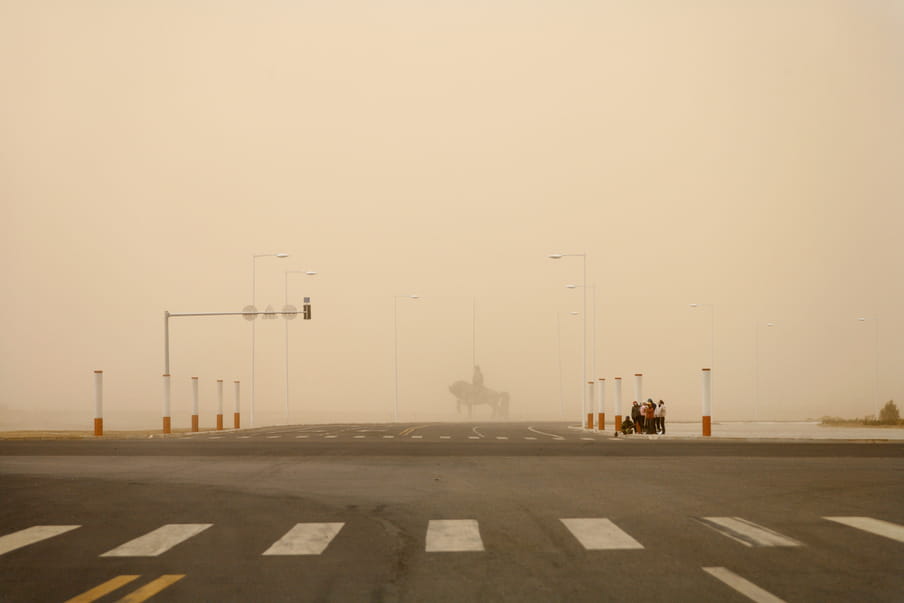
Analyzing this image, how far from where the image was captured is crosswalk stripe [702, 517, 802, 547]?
10595 millimetres

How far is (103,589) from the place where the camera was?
27.1 ft

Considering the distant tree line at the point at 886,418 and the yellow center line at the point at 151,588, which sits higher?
the yellow center line at the point at 151,588

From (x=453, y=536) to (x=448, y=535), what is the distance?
0.09 meters

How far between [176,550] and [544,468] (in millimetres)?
12342

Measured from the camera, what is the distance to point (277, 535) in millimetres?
11453

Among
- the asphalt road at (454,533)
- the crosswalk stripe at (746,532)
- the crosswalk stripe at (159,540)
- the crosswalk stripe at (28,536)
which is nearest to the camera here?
the asphalt road at (454,533)

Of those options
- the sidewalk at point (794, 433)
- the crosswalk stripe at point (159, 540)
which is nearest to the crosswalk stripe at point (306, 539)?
the crosswalk stripe at point (159, 540)

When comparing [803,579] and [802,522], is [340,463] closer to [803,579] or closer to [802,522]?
[802,522]

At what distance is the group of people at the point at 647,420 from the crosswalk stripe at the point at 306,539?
38919mm

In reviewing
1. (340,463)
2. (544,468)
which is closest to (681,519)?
(544,468)

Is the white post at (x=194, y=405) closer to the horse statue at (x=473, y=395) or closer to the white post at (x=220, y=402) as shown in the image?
the white post at (x=220, y=402)

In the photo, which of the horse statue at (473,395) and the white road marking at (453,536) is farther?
the horse statue at (473,395)

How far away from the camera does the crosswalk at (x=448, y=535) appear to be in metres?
10.4

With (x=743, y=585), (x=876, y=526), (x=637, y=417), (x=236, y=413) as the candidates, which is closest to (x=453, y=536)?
(x=743, y=585)
